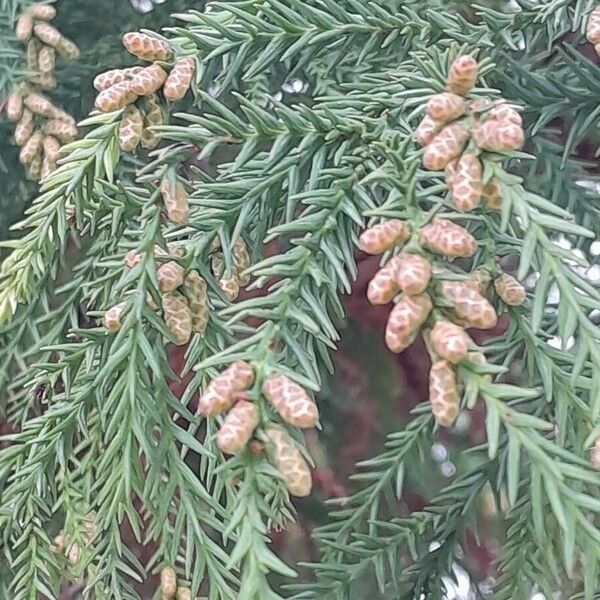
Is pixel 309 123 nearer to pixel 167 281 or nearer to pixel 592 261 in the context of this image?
pixel 167 281

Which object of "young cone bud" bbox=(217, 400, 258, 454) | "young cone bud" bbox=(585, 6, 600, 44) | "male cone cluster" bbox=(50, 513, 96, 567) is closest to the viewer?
"young cone bud" bbox=(217, 400, 258, 454)

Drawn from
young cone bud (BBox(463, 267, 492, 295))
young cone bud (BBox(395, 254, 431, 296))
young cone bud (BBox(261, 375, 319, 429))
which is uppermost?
young cone bud (BBox(395, 254, 431, 296))

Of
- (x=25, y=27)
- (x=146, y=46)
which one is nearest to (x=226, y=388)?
(x=146, y=46)

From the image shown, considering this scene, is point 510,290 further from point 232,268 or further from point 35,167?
point 35,167

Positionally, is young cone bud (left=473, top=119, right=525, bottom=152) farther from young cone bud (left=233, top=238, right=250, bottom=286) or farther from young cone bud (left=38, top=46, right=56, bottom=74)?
young cone bud (left=38, top=46, right=56, bottom=74)

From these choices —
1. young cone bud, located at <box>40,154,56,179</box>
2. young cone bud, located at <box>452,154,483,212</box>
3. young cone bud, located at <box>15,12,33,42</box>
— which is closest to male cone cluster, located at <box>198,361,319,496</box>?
young cone bud, located at <box>452,154,483,212</box>

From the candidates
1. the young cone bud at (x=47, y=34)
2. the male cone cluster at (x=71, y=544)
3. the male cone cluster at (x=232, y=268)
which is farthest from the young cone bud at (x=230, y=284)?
the young cone bud at (x=47, y=34)
